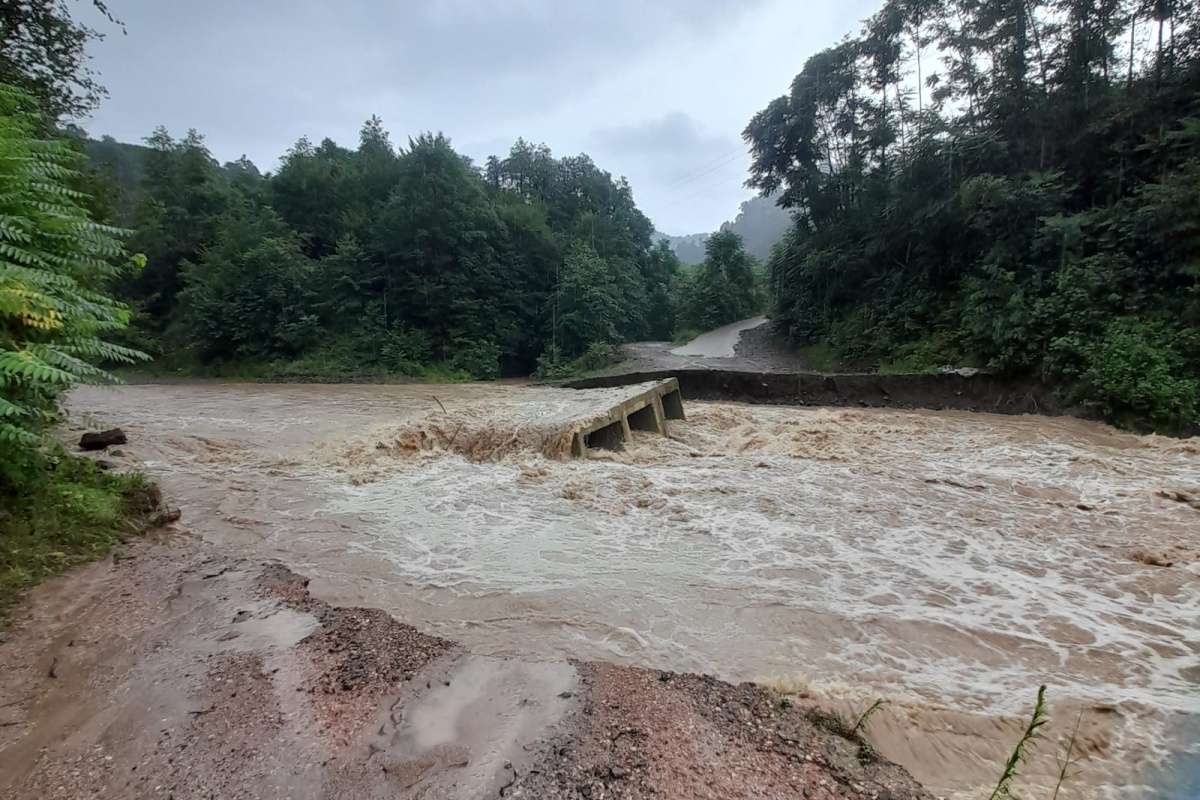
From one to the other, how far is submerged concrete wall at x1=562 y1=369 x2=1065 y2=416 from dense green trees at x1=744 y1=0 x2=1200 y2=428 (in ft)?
1.64

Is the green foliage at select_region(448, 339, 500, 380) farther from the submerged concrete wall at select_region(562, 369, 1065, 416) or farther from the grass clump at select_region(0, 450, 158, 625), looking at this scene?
the grass clump at select_region(0, 450, 158, 625)

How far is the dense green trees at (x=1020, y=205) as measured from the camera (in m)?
10.3

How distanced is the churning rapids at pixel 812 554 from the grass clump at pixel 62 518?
0.67 metres

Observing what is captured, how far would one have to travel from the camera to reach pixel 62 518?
4305 mm

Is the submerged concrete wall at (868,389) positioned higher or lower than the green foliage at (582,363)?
lower

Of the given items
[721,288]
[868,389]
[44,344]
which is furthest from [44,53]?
[721,288]

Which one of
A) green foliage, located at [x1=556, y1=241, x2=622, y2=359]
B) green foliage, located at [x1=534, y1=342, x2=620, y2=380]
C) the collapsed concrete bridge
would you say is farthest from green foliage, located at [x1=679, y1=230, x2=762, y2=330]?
the collapsed concrete bridge

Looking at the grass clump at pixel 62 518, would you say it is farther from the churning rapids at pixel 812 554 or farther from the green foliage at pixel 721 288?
the green foliage at pixel 721 288

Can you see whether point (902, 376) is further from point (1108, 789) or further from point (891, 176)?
point (1108, 789)

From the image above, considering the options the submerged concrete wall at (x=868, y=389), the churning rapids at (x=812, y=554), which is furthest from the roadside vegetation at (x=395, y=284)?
the churning rapids at (x=812, y=554)

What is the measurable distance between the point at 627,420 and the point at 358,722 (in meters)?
7.97

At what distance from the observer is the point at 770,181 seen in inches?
901

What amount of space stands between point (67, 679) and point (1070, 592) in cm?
632

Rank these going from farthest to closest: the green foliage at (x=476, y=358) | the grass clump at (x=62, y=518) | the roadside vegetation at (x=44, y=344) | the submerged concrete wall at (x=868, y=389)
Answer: the green foliage at (x=476, y=358) < the submerged concrete wall at (x=868, y=389) < the grass clump at (x=62, y=518) < the roadside vegetation at (x=44, y=344)
